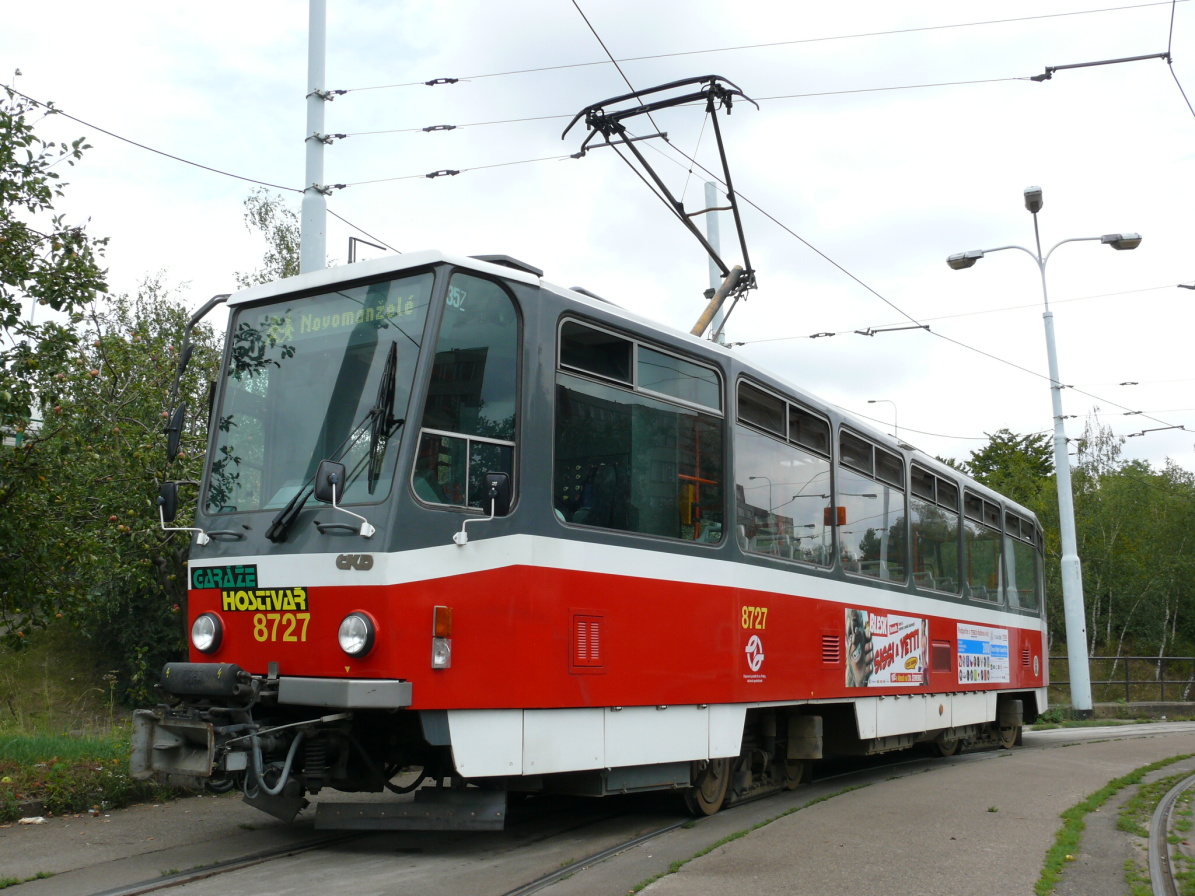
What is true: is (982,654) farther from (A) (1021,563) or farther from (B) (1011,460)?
(B) (1011,460)

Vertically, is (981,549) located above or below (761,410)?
below

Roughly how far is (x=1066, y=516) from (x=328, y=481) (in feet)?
61.3

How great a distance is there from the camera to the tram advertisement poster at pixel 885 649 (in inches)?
409

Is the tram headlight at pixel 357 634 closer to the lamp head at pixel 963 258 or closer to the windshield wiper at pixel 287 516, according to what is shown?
the windshield wiper at pixel 287 516

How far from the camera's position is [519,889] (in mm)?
5949

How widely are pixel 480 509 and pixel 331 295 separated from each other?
1.66 meters

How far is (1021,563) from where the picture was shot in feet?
55.6

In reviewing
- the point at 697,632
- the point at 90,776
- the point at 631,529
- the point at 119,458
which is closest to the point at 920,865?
the point at 697,632

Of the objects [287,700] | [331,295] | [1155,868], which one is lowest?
[1155,868]

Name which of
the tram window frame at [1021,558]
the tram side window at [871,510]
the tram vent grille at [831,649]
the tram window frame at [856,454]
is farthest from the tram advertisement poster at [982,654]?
the tram vent grille at [831,649]

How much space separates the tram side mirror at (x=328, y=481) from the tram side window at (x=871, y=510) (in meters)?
5.41

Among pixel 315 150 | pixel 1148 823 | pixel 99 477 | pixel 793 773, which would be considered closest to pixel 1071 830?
pixel 1148 823

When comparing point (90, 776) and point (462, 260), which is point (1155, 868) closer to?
point (462, 260)

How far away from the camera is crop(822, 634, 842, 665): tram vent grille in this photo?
384 inches
